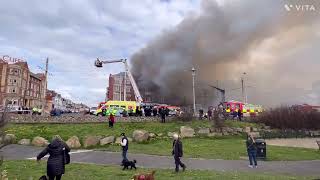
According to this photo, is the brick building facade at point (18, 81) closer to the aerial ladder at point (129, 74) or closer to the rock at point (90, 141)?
the aerial ladder at point (129, 74)

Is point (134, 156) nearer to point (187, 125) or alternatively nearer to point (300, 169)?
point (300, 169)

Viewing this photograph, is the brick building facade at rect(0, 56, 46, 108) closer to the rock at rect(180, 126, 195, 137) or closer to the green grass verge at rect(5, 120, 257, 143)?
the green grass verge at rect(5, 120, 257, 143)

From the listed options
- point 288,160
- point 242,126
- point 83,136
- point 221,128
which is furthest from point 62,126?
point 288,160

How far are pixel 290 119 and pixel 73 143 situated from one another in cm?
2182

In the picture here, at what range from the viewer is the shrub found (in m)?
34.8

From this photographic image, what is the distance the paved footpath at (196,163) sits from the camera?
1570cm

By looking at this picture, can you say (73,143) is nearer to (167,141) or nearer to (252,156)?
(167,141)

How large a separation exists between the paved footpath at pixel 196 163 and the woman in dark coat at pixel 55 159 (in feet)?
21.7

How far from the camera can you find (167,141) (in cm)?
2550

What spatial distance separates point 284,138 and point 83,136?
16.9 meters

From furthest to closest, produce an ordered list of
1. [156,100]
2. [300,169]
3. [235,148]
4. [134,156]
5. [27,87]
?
[27,87] < [156,100] < [235,148] < [134,156] < [300,169]

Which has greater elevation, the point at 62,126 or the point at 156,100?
the point at 156,100

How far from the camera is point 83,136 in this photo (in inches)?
982

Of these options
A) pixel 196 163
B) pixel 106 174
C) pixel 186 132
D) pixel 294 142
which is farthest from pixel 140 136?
pixel 294 142
